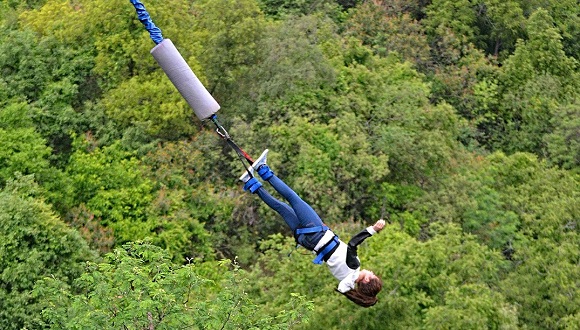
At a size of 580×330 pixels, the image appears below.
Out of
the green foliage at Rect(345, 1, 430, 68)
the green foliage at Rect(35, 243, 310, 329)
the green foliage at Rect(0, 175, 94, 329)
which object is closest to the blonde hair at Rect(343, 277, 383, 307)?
the green foliage at Rect(35, 243, 310, 329)

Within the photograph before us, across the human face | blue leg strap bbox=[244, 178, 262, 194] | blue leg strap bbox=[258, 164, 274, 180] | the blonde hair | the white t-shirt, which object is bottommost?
the blonde hair

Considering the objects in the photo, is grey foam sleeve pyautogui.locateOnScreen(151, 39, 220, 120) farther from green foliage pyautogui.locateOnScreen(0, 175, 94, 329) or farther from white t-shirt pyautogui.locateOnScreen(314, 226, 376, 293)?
green foliage pyautogui.locateOnScreen(0, 175, 94, 329)

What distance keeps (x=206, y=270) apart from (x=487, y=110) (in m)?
13.2

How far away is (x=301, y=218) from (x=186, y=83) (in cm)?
167

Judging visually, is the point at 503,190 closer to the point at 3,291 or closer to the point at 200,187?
the point at 200,187

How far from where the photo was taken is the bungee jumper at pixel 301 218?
783 cm

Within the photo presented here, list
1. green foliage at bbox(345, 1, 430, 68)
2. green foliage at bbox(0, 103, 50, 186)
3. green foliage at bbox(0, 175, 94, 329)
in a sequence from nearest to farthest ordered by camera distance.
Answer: green foliage at bbox(0, 175, 94, 329) → green foliage at bbox(0, 103, 50, 186) → green foliage at bbox(345, 1, 430, 68)

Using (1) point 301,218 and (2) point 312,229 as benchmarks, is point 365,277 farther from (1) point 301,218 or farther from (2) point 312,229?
(1) point 301,218

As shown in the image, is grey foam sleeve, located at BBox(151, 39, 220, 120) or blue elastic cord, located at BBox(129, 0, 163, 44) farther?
grey foam sleeve, located at BBox(151, 39, 220, 120)

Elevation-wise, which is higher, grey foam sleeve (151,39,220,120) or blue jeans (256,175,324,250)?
grey foam sleeve (151,39,220,120)

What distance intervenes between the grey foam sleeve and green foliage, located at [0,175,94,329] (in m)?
7.63

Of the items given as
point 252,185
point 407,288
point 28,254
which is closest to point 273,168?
point 407,288

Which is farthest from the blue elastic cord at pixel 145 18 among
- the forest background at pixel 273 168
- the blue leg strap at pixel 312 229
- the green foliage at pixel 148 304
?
the forest background at pixel 273 168

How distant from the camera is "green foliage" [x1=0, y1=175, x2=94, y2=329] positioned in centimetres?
1470
